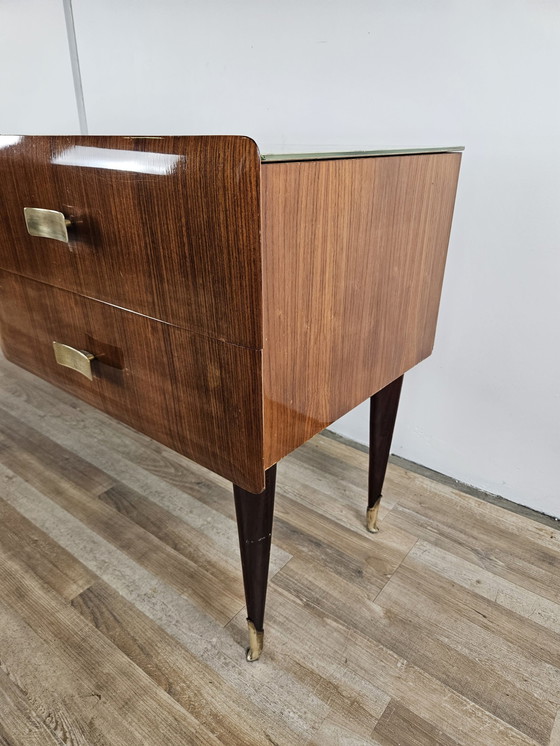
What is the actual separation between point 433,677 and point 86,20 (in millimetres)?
1494

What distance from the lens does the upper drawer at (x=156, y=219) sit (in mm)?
386

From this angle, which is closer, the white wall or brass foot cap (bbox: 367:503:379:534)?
brass foot cap (bbox: 367:503:379:534)

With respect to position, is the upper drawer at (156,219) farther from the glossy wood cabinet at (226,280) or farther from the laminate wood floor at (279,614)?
the laminate wood floor at (279,614)

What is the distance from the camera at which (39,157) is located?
515 mm

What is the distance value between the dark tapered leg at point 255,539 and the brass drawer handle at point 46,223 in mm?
315

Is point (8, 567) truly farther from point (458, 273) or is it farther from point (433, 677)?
point (458, 273)

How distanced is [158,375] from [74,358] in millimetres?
138

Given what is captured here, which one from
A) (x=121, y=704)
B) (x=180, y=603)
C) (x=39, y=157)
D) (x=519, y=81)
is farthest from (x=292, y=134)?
(x=121, y=704)

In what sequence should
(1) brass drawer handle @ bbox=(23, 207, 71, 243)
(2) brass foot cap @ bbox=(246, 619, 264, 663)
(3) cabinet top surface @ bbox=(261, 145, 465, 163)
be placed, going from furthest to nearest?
(2) brass foot cap @ bbox=(246, 619, 264, 663) → (1) brass drawer handle @ bbox=(23, 207, 71, 243) → (3) cabinet top surface @ bbox=(261, 145, 465, 163)

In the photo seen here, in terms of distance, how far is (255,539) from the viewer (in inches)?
22.2

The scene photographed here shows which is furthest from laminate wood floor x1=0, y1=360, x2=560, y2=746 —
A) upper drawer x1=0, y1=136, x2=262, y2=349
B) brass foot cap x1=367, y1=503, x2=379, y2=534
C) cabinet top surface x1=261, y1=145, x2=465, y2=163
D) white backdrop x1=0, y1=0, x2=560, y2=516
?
cabinet top surface x1=261, y1=145, x2=465, y2=163

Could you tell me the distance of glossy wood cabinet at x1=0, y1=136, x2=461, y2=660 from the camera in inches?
16.0

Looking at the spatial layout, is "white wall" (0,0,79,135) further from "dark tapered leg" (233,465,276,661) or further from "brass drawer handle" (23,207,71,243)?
"dark tapered leg" (233,465,276,661)

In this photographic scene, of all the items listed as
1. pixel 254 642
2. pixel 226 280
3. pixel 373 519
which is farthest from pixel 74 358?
pixel 373 519
